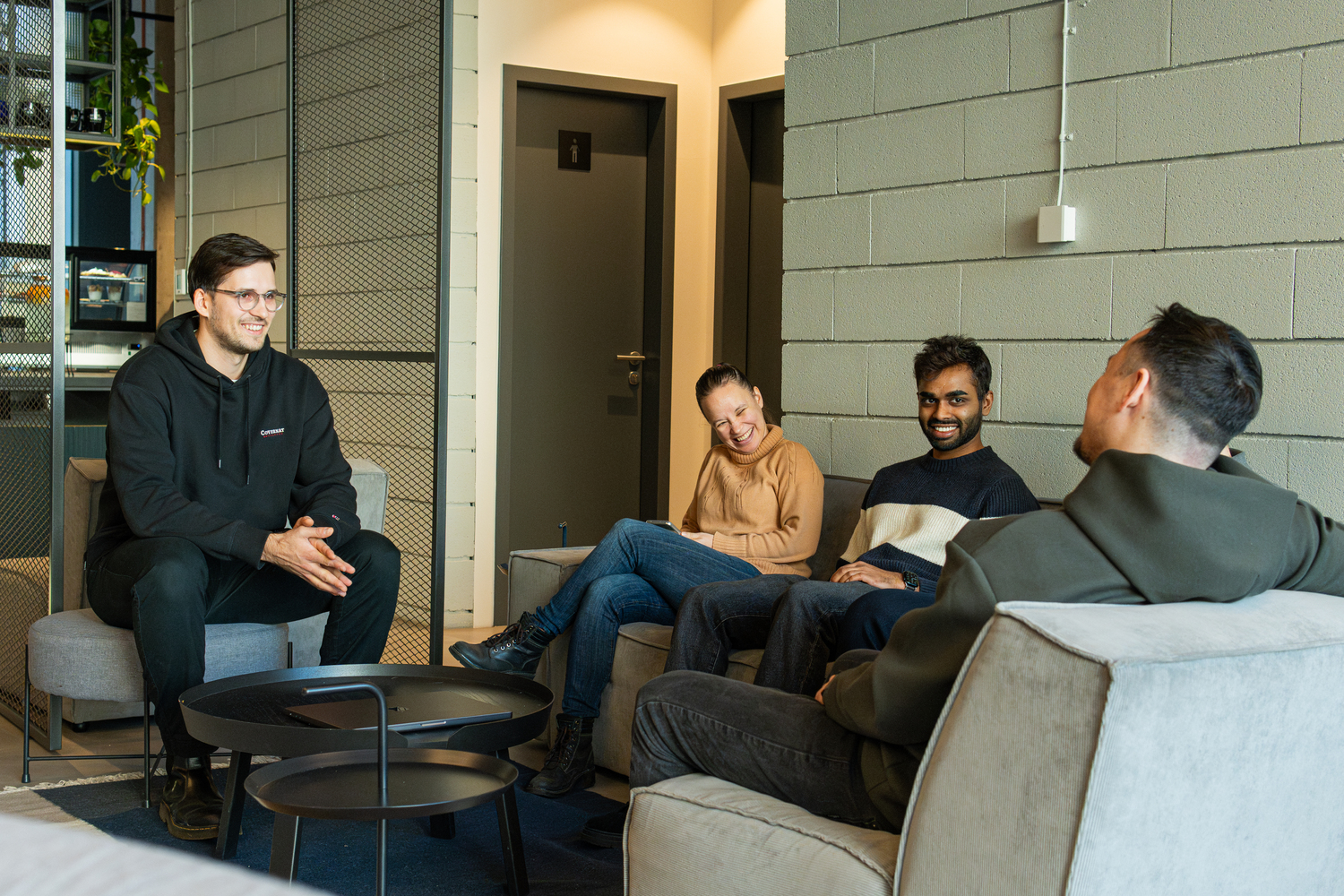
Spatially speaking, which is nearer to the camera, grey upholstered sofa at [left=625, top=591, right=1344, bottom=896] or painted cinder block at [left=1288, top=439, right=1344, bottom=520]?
grey upholstered sofa at [left=625, top=591, right=1344, bottom=896]

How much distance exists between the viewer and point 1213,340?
1621 mm

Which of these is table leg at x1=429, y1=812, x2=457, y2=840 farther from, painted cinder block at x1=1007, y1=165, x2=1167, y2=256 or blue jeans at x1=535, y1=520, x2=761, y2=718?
painted cinder block at x1=1007, y1=165, x2=1167, y2=256

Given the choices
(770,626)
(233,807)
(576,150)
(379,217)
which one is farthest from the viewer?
(576,150)

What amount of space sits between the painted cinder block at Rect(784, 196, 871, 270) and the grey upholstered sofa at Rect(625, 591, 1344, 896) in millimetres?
2059

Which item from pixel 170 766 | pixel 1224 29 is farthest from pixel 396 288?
pixel 1224 29

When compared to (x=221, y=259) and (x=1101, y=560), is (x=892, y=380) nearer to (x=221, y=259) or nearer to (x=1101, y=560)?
(x=221, y=259)

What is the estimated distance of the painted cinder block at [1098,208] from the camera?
276 cm

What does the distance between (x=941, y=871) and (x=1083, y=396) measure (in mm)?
1787

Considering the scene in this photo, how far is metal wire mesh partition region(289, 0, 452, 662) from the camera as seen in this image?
3.75 meters

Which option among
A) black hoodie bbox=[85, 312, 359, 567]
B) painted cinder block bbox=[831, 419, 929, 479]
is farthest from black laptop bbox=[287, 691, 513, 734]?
painted cinder block bbox=[831, 419, 929, 479]

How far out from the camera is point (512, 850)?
85.0 inches

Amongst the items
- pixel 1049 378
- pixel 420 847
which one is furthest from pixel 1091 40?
pixel 420 847

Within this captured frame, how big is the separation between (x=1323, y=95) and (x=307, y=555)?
237cm

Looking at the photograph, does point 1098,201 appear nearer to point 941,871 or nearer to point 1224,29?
point 1224,29
